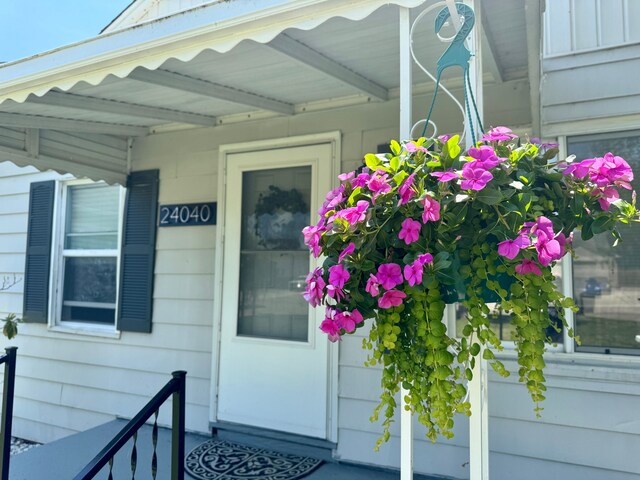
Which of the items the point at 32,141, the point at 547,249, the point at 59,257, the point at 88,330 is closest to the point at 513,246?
the point at 547,249

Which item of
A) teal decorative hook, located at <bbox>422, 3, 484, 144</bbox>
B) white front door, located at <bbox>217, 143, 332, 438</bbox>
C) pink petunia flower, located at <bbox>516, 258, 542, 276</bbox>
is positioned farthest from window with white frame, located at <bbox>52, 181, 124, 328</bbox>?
pink petunia flower, located at <bbox>516, 258, 542, 276</bbox>

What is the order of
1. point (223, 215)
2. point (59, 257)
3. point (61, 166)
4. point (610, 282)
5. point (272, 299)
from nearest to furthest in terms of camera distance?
point (610, 282) < point (272, 299) < point (223, 215) < point (61, 166) < point (59, 257)

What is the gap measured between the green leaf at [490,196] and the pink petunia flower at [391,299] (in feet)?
0.91

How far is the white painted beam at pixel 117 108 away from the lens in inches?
106

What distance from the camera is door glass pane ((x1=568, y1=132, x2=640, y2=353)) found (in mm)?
2363

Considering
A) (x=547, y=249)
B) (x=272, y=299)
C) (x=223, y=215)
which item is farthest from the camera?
(x=223, y=215)

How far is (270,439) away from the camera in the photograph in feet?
10.2

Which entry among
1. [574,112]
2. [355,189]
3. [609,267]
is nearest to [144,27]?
[355,189]

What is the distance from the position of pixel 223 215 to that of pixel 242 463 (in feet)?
5.33

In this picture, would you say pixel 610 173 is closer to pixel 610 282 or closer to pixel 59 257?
pixel 610 282

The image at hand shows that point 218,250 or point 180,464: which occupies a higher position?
point 218,250

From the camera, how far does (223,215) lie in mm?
3400

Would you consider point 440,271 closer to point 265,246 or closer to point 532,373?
point 532,373

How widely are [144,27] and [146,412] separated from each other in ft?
5.20
